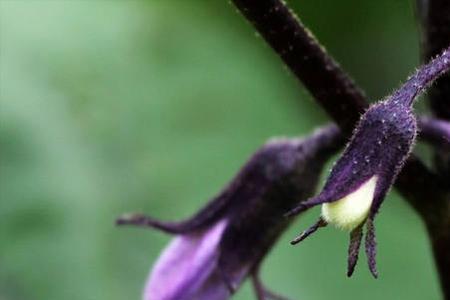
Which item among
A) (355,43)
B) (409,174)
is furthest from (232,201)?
(355,43)

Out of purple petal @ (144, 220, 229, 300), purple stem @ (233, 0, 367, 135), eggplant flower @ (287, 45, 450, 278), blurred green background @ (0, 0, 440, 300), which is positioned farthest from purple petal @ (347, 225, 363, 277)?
blurred green background @ (0, 0, 440, 300)

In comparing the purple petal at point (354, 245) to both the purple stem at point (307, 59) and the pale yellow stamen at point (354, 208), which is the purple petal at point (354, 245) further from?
the purple stem at point (307, 59)

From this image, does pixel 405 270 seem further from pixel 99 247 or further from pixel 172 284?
pixel 172 284

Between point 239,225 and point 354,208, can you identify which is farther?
point 239,225

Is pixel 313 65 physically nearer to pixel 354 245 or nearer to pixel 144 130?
pixel 354 245

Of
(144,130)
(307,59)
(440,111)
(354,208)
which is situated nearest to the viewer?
(354,208)

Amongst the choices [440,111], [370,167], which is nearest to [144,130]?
[440,111]

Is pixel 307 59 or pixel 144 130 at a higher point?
pixel 307 59
